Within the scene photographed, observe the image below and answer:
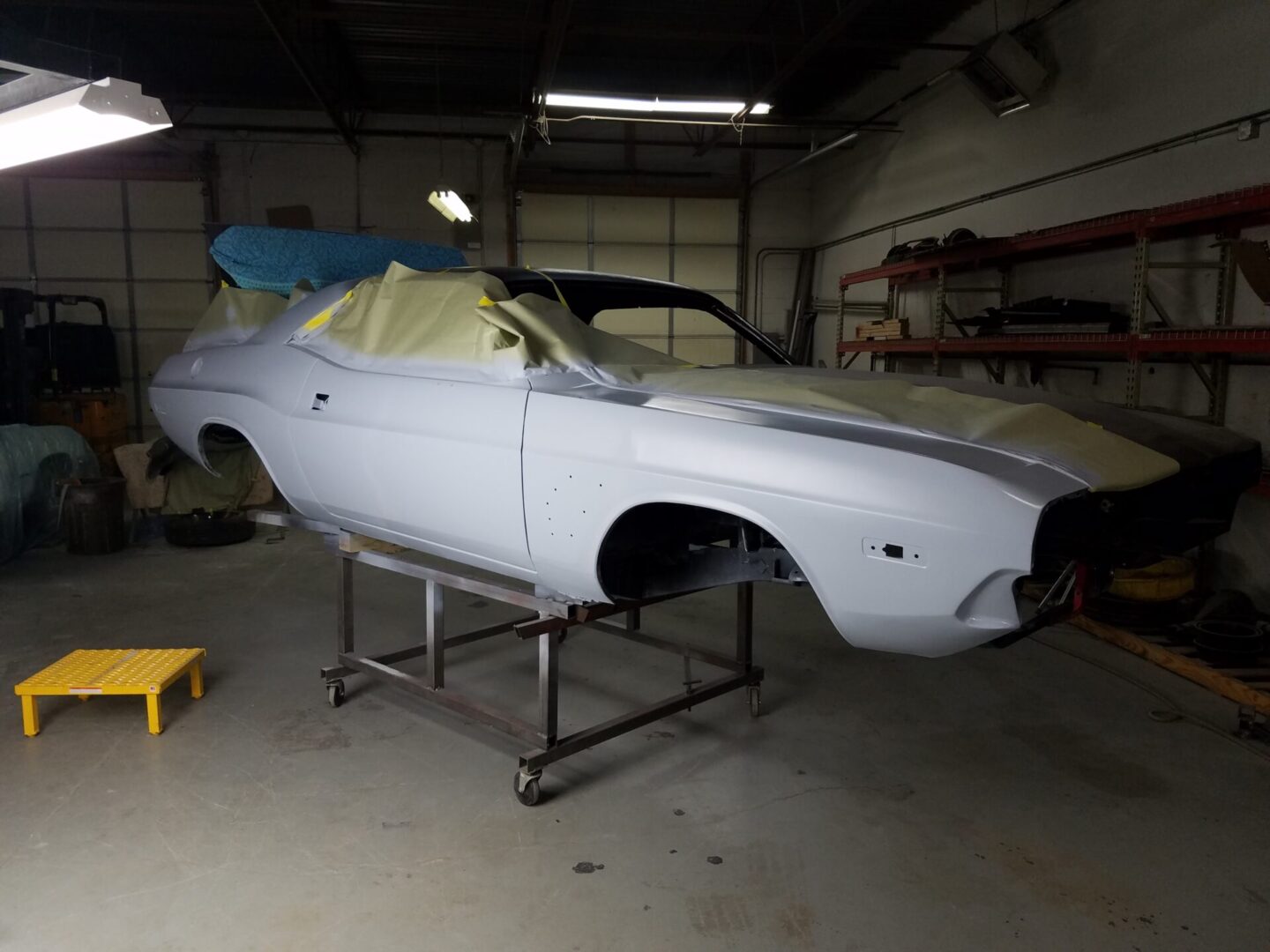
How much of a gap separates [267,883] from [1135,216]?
5220 millimetres

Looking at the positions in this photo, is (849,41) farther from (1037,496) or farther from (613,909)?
(613,909)

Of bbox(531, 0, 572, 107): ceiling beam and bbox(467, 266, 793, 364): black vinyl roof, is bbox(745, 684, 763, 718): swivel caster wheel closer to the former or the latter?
bbox(467, 266, 793, 364): black vinyl roof

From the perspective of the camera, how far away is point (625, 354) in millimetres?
2717

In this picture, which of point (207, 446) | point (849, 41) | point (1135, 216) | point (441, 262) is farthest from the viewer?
point (849, 41)

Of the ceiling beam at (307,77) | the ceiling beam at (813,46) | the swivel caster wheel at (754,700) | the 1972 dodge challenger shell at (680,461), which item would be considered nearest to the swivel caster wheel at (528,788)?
the 1972 dodge challenger shell at (680,461)

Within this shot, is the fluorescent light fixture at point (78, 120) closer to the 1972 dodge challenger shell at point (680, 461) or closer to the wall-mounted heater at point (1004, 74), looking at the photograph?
the 1972 dodge challenger shell at point (680, 461)

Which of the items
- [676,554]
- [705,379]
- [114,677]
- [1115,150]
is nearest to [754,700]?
[676,554]

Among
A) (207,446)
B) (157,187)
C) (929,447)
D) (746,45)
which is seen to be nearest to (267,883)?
(929,447)

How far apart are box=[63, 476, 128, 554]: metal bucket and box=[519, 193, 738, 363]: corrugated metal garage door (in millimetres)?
6398

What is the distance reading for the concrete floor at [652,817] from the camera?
2123 millimetres

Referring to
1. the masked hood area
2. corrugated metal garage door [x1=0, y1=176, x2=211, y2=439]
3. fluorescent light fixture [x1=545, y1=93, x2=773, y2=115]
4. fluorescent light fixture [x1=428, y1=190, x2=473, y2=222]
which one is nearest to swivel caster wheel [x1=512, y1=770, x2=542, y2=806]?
the masked hood area

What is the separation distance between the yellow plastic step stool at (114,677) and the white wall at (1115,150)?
18.2ft

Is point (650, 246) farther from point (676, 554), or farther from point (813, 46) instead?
point (676, 554)

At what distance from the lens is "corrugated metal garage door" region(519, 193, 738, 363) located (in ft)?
37.2
